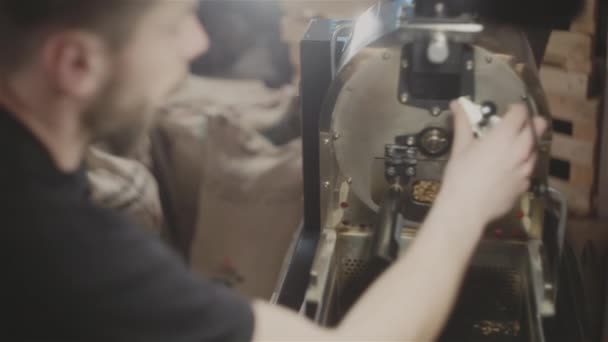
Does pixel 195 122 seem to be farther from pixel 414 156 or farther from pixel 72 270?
pixel 72 270

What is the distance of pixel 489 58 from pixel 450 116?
0.26 feet

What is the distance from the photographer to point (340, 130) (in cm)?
95

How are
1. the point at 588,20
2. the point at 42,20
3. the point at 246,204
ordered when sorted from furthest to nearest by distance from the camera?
the point at 246,204 < the point at 588,20 < the point at 42,20

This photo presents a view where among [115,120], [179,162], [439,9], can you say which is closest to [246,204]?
[179,162]

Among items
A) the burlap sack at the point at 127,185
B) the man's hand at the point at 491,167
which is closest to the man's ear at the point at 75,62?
the man's hand at the point at 491,167

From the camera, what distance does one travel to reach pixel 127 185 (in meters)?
1.47

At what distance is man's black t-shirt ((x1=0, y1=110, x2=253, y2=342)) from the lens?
1.98ft

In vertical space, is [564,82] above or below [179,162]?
above

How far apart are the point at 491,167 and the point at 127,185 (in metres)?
0.85

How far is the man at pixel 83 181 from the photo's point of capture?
585mm

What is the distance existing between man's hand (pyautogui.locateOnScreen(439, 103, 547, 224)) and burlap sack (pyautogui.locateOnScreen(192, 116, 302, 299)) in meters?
0.74

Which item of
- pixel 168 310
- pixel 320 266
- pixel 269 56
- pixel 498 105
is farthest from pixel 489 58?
pixel 269 56

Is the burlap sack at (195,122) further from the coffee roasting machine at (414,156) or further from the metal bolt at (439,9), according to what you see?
the metal bolt at (439,9)

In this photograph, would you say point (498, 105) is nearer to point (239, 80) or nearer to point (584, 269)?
point (584, 269)
